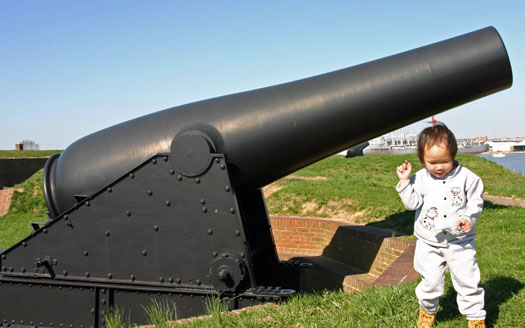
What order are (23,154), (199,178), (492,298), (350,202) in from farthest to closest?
(23,154) < (350,202) < (199,178) < (492,298)

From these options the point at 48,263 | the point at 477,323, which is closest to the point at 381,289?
the point at 477,323

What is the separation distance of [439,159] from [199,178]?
4.84ft

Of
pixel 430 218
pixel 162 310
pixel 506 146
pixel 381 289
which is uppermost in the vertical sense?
pixel 430 218

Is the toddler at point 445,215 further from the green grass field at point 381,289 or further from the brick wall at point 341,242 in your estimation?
the brick wall at point 341,242

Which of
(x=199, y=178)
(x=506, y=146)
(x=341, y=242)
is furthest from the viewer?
(x=506, y=146)

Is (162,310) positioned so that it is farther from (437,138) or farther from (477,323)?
(437,138)

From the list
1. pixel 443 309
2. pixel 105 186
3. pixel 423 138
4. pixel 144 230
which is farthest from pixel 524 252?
pixel 105 186

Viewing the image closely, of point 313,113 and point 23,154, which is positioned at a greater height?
point 23,154

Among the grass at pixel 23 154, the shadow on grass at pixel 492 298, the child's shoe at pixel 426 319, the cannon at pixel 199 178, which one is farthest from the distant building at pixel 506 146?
the child's shoe at pixel 426 319

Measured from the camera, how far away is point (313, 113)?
3125mm

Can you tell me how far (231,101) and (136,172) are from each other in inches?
31.9

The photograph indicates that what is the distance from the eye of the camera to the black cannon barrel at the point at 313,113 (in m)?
2.99

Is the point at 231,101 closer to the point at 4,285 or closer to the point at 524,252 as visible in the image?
the point at 4,285

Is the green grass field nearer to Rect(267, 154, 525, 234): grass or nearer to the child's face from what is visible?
Rect(267, 154, 525, 234): grass
